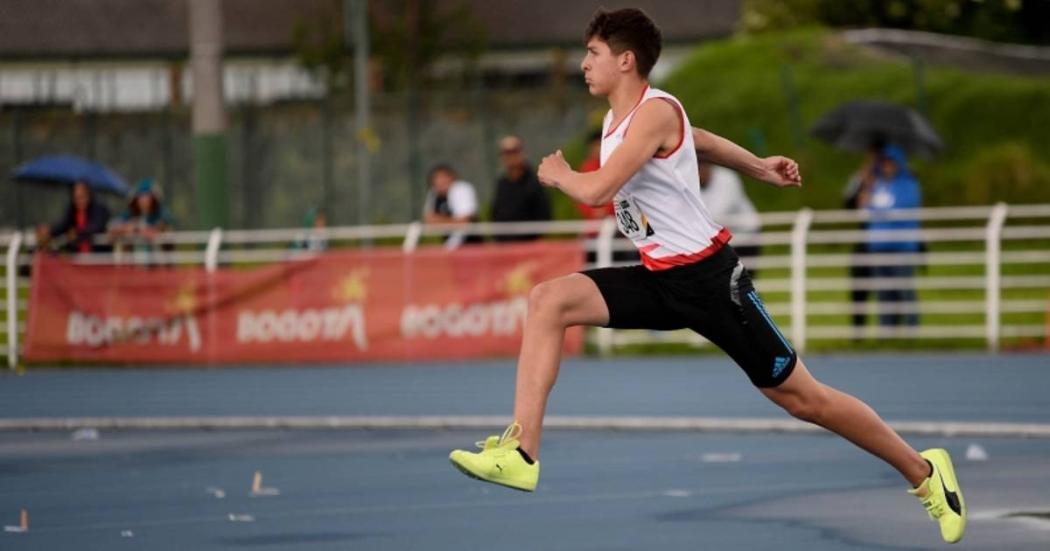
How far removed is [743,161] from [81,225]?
15891 mm

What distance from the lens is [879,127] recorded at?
23.3 meters

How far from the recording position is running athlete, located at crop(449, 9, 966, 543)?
8.44m

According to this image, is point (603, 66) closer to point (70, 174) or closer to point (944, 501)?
point (944, 501)

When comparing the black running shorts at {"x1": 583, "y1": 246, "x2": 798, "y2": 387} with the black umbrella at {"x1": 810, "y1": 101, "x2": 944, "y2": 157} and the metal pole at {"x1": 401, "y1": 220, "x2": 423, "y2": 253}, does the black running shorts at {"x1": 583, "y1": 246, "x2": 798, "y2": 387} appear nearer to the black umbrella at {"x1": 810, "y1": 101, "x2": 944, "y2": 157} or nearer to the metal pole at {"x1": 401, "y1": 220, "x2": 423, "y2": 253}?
the metal pole at {"x1": 401, "y1": 220, "x2": 423, "y2": 253}

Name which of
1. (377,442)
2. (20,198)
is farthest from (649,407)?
(20,198)

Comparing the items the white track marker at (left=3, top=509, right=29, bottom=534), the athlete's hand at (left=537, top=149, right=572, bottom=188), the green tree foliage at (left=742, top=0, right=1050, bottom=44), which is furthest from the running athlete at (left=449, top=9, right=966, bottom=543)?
the green tree foliage at (left=742, top=0, right=1050, bottom=44)

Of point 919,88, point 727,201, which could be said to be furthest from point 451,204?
point 919,88

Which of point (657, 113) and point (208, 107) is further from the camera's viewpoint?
point (208, 107)

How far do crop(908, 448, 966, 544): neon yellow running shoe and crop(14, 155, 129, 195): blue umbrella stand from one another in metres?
17.2

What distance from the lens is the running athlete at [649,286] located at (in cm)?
844

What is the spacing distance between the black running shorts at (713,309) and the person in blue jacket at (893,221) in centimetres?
1339

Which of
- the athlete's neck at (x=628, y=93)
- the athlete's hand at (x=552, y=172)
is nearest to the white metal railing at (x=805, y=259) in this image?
the athlete's neck at (x=628, y=93)

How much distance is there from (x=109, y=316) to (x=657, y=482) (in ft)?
39.9

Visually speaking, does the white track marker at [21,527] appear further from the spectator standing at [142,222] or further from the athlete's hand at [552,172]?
the spectator standing at [142,222]
